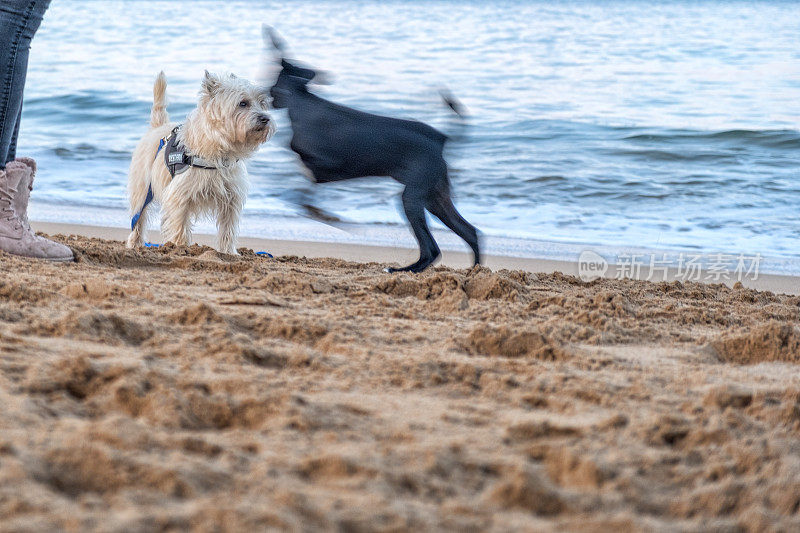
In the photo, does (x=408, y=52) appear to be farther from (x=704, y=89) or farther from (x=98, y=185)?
(x=98, y=185)

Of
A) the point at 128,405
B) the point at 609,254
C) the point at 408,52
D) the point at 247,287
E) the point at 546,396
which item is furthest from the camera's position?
the point at 408,52

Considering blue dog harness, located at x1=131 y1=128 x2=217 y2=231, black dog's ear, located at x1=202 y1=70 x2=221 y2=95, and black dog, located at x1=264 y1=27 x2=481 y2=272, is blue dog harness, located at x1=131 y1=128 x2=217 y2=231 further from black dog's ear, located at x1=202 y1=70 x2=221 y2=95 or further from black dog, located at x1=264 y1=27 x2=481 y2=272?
black dog, located at x1=264 y1=27 x2=481 y2=272

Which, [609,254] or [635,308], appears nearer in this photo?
[635,308]

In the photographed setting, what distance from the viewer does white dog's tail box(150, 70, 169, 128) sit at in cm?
511

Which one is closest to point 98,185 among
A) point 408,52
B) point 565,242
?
point 565,242

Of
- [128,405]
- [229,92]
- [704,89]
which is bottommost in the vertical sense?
[128,405]

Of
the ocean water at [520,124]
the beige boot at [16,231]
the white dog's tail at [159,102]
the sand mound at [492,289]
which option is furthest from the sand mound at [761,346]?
the white dog's tail at [159,102]

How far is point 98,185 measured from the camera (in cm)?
800

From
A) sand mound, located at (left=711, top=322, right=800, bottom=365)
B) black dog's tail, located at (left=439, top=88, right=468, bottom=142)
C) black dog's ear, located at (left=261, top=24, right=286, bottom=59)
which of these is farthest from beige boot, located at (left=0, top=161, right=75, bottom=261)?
sand mound, located at (left=711, top=322, right=800, bottom=365)

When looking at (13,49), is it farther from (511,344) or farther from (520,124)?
(520,124)

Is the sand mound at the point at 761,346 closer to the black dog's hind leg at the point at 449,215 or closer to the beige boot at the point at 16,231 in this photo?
the black dog's hind leg at the point at 449,215

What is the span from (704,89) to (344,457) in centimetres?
1412

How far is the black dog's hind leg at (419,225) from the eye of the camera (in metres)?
3.91

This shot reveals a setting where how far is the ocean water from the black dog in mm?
166
